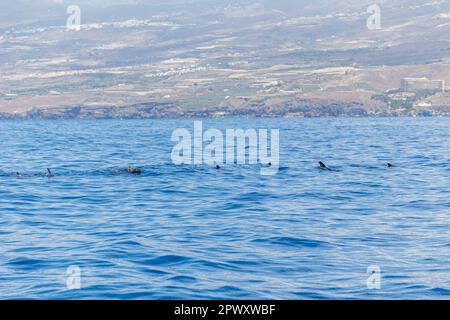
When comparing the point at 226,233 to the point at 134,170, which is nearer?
the point at 226,233

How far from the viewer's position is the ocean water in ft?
57.5

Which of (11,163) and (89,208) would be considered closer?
(89,208)

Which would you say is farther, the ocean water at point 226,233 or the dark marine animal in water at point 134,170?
the dark marine animal in water at point 134,170

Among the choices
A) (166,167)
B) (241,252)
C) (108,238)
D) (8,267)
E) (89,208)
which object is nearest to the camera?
(8,267)

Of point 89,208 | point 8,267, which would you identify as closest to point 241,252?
point 8,267

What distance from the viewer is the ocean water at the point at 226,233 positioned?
17.5m

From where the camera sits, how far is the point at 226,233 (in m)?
25.2

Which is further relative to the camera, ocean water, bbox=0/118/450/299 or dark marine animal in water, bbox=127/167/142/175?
dark marine animal in water, bbox=127/167/142/175
